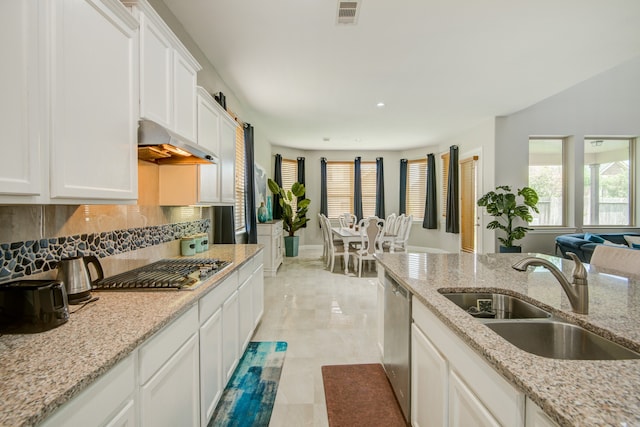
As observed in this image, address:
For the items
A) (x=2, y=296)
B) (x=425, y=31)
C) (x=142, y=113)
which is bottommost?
(x=2, y=296)

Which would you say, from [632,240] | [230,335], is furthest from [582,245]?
[230,335]

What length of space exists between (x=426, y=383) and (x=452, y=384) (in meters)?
0.29

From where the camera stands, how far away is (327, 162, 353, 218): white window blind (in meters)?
8.22

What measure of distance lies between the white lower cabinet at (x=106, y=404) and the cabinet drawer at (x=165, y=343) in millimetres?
59

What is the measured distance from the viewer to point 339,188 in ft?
27.1

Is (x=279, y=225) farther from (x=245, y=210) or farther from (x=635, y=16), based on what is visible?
(x=635, y=16)

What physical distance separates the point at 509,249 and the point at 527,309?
4.27 metres

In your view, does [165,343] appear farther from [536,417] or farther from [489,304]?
[489,304]

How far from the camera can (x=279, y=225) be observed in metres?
5.93

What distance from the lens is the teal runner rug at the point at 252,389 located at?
1.77 metres

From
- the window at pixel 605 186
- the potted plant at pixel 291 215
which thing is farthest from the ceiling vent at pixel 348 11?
the window at pixel 605 186

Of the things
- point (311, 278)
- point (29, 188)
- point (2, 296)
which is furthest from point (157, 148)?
point (311, 278)

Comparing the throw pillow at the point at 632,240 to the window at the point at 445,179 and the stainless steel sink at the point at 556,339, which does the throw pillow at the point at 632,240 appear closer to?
the window at the point at 445,179

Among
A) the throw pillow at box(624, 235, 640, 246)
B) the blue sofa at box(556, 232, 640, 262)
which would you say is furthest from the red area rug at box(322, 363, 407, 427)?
the throw pillow at box(624, 235, 640, 246)
